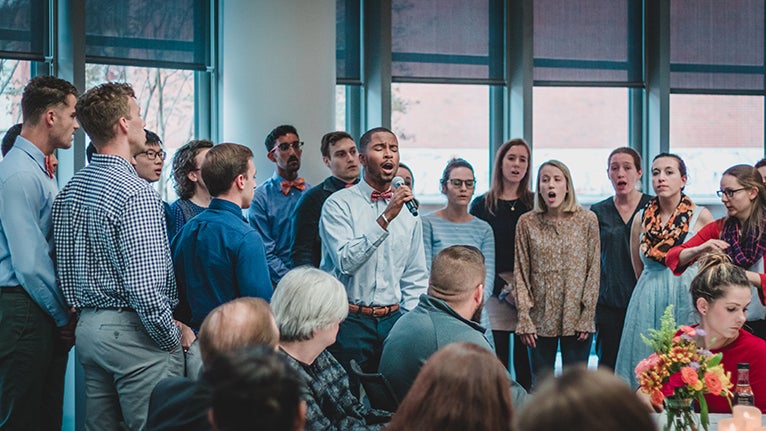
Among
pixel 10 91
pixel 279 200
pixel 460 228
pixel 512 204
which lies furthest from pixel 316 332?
pixel 10 91

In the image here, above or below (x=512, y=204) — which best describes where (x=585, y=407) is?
below

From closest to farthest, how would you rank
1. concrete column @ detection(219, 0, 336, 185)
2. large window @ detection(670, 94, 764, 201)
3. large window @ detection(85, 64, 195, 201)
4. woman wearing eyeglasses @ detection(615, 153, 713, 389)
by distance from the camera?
woman wearing eyeglasses @ detection(615, 153, 713, 389) → concrete column @ detection(219, 0, 336, 185) → large window @ detection(85, 64, 195, 201) → large window @ detection(670, 94, 764, 201)

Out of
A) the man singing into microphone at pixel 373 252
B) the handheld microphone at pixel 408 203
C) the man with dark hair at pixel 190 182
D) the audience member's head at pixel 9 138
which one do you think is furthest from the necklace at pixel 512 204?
the audience member's head at pixel 9 138

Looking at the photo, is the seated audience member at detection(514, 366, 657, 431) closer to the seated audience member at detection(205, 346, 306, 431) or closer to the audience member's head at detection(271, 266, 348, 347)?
the seated audience member at detection(205, 346, 306, 431)

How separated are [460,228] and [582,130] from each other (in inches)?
108

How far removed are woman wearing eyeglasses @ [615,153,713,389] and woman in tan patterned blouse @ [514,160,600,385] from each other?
0.24 m

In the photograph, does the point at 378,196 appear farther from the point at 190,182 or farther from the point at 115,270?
the point at 115,270

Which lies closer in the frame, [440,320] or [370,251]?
[440,320]

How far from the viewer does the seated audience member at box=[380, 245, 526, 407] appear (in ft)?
10.3

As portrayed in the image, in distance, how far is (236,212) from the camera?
364 centimetres

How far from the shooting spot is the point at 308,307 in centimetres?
301

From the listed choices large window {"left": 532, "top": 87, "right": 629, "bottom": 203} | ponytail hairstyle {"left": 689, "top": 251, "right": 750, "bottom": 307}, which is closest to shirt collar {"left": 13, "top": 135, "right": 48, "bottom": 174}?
ponytail hairstyle {"left": 689, "top": 251, "right": 750, "bottom": 307}

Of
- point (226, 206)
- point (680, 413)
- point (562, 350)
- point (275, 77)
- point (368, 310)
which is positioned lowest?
point (562, 350)

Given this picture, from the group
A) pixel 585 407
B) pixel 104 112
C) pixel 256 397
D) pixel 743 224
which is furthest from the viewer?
pixel 743 224
